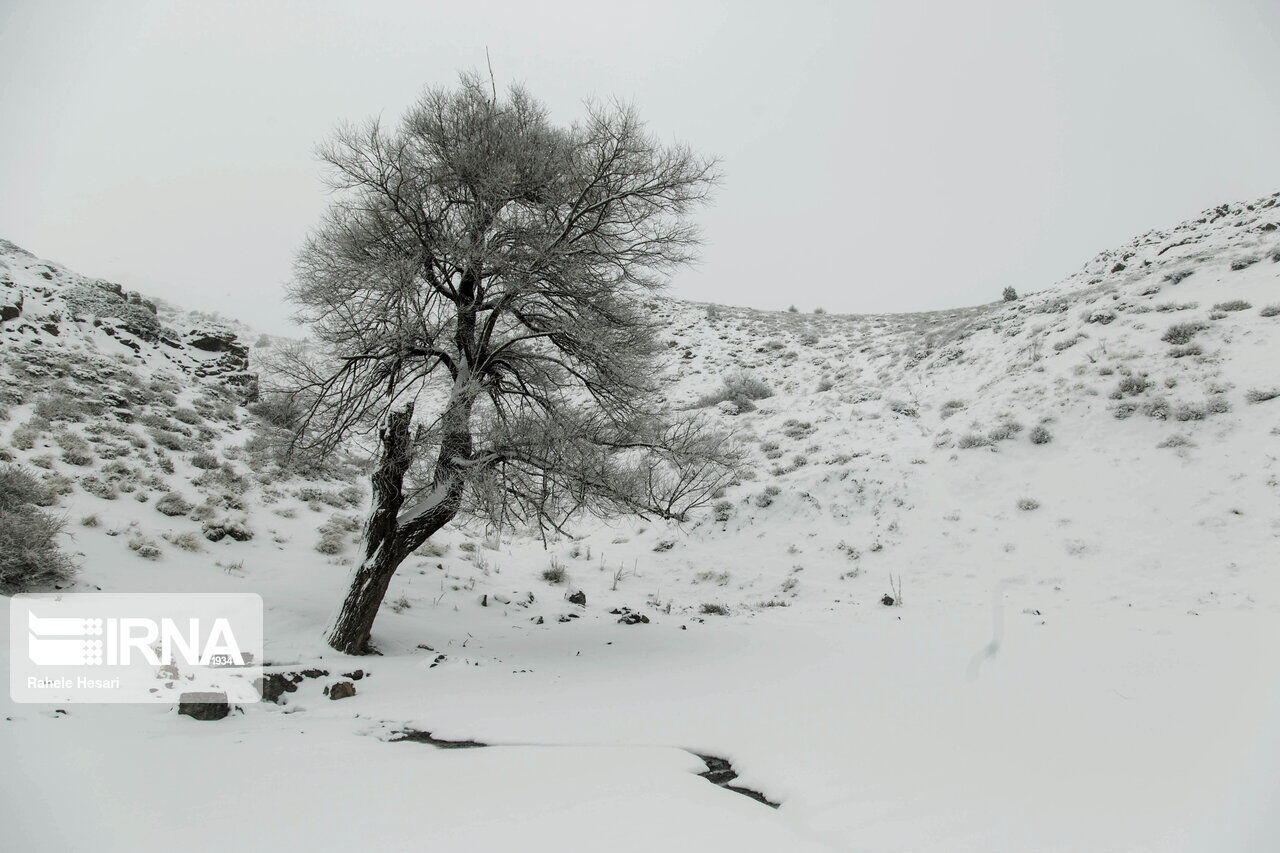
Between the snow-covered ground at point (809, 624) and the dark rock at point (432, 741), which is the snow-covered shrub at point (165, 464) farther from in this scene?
the dark rock at point (432, 741)

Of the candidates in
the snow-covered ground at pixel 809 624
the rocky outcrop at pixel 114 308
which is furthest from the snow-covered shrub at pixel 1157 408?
the rocky outcrop at pixel 114 308

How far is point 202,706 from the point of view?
398cm

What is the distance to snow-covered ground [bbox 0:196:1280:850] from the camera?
8.78 ft

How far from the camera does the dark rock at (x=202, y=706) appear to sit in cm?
395

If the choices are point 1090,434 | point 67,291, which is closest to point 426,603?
point 1090,434

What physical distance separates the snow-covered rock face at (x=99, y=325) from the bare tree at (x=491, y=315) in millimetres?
11659

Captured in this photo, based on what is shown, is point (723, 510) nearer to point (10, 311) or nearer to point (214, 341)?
point (214, 341)

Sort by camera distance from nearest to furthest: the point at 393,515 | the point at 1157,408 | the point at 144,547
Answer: the point at 393,515 < the point at 144,547 < the point at 1157,408

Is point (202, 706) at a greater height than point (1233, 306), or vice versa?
point (1233, 306)

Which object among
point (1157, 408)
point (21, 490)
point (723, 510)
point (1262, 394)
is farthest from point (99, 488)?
point (1262, 394)

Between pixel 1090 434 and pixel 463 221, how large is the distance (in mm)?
11304

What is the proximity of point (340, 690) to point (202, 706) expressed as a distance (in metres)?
1.02

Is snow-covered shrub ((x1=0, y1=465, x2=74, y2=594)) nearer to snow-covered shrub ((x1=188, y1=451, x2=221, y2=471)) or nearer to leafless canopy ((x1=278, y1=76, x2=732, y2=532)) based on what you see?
leafless canopy ((x1=278, y1=76, x2=732, y2=532))

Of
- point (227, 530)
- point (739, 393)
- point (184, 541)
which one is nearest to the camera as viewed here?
point (184, 541)
